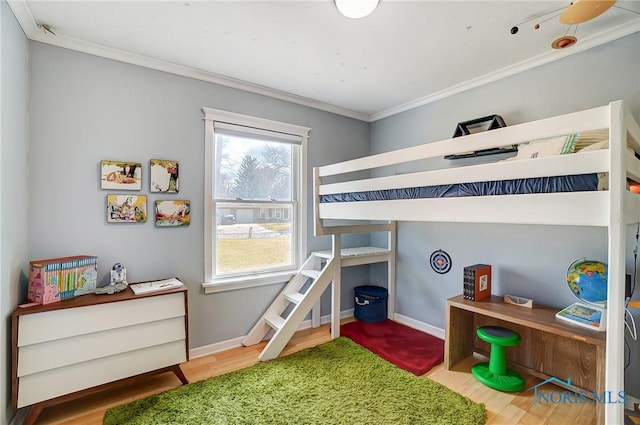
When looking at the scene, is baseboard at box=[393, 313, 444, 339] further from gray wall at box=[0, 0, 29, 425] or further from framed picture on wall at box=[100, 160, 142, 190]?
gray wall at box=[0, 0, 29, 425]

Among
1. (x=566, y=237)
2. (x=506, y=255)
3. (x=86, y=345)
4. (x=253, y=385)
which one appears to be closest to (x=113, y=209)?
(x=86, y=345)

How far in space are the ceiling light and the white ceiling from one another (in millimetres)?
97

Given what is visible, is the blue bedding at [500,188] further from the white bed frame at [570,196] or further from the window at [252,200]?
the window at [252,200]

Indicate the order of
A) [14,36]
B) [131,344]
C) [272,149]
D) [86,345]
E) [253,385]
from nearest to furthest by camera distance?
[14,36] → [86,345] → [131,344] → [253,385] → [272,149]

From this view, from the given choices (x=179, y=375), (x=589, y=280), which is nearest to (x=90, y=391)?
(x=179, y=375)

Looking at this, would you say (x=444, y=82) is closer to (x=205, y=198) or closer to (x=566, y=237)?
(x=566, y=237)

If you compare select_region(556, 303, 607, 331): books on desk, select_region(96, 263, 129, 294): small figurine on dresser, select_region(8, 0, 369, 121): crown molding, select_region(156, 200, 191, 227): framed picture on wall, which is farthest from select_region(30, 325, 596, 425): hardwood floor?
select_region(8, 0, 369, 121): crown molding

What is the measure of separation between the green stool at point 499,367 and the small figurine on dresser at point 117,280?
265 centimetres

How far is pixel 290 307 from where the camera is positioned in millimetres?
2982

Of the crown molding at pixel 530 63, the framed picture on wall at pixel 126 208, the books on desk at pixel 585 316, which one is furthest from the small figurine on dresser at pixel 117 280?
the crown molding at pixel 530 63

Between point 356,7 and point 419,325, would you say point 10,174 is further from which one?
point 419,325

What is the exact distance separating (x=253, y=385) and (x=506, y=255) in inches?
89.6

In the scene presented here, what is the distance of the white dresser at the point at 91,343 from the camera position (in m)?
1.58

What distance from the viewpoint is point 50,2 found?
63.9 inches
